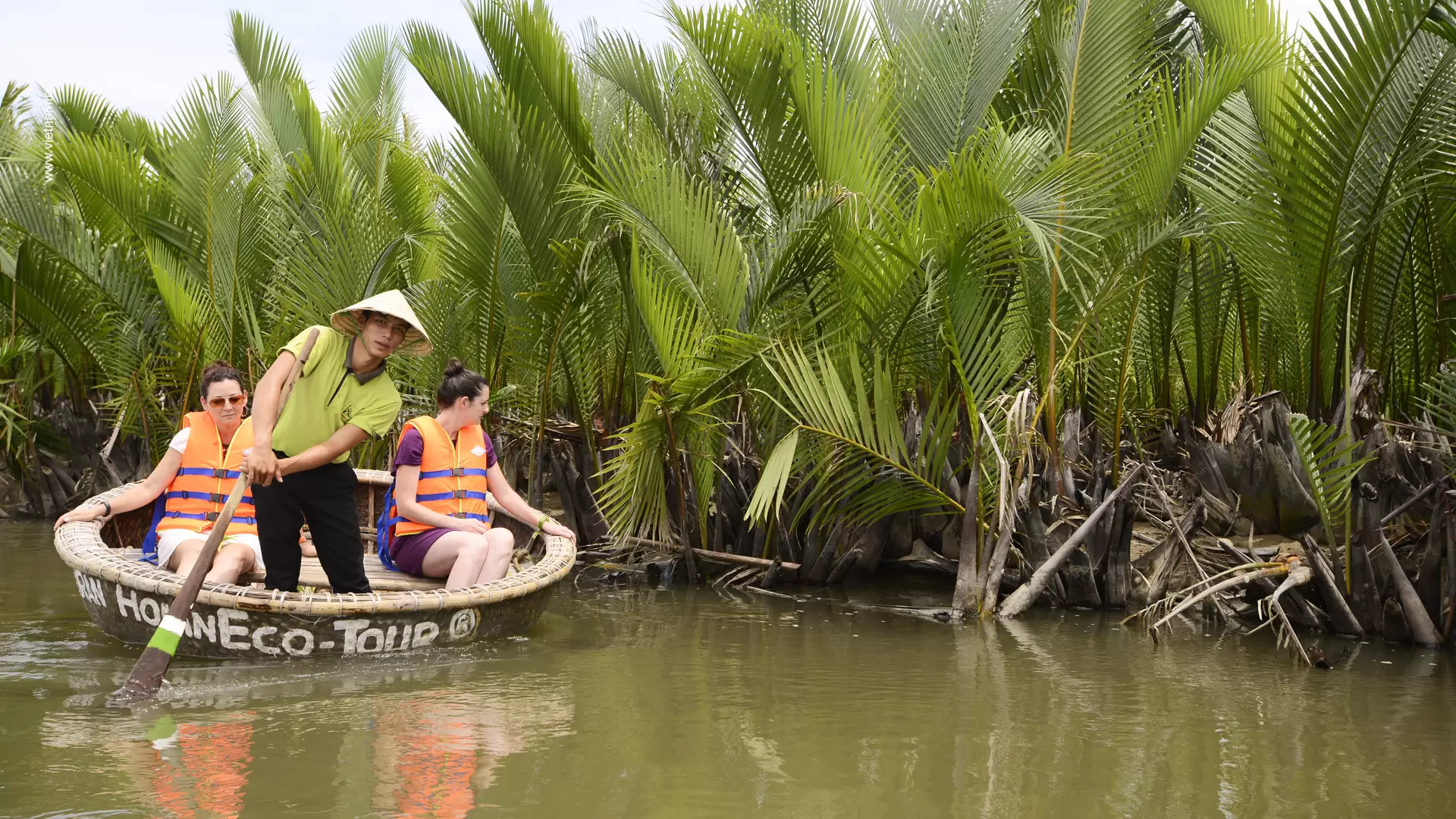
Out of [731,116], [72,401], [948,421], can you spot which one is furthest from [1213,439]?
[72,401]

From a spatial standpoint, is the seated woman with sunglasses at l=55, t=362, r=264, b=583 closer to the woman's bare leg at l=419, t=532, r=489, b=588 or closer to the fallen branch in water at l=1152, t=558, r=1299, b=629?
the woman's bare leg at l=419, t=532, r=489, b=588

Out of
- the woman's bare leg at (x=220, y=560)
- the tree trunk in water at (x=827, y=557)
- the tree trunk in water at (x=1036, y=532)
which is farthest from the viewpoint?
the tree trunk in water at (x=827, y=557)

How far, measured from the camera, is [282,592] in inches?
194

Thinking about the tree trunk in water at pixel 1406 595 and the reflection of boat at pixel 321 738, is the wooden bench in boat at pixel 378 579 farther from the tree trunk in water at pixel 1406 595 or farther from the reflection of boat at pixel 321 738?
the tree trunk in water at pixel 1406 595

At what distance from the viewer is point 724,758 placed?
388 centimetres

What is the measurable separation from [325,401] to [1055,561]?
352 cm

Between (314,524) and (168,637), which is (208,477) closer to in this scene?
(314,524)

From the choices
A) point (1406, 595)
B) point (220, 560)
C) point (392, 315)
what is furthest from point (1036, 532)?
point (220, 560)

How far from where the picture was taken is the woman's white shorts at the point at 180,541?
548cm

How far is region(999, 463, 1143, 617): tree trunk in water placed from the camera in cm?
608

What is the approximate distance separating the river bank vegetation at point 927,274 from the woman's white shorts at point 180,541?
73.7 inches

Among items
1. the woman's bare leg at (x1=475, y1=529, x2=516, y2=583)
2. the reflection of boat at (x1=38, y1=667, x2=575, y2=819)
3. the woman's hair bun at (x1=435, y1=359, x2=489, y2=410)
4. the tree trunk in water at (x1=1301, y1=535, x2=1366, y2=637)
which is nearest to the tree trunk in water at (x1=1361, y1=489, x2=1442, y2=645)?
the tree trunk in water at (x1=1301, y1=535, x2=1366, y2=637)

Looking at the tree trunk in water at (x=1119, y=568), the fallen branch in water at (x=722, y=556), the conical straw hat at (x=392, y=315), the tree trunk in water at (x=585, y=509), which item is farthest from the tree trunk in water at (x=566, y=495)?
the tree trunk in water at (x=1119, y=568)

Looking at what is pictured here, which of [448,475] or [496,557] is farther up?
[448,475]
